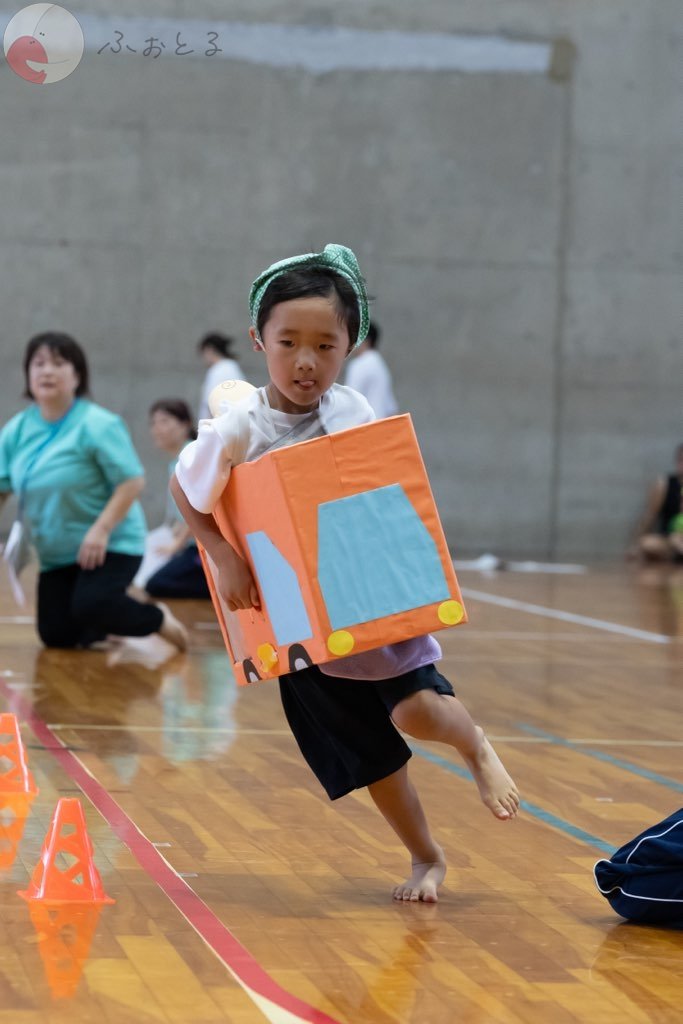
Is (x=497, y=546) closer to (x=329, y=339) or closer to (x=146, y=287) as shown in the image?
(x=146, y=287)

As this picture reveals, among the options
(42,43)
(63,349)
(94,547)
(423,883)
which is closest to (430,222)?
(63,349)

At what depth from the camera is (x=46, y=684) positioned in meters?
5.95

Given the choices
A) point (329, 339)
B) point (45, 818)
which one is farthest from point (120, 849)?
point (329, 339)

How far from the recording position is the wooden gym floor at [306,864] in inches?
102

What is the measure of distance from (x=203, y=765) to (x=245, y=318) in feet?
28.6

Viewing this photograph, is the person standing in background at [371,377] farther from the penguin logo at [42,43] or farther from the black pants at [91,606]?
the penguin logo at [42,43]

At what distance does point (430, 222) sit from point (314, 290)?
10.5 metres

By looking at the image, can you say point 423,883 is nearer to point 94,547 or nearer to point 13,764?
point 13,764

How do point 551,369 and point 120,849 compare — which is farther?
point 551,369

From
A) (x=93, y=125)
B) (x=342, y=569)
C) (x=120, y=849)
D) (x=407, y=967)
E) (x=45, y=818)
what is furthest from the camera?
(x=93, y=125)

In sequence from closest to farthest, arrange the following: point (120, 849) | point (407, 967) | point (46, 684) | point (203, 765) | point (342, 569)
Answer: point (407, 967) → point (342, 569) → point (120, 849) → point (203, 765) → point (46, 684)

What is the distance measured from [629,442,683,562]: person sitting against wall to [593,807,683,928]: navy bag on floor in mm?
10013

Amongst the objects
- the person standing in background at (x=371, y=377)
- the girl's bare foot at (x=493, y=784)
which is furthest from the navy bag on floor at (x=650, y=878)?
the person standing in background at (x=371, y=377)

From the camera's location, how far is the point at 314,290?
3.02m
